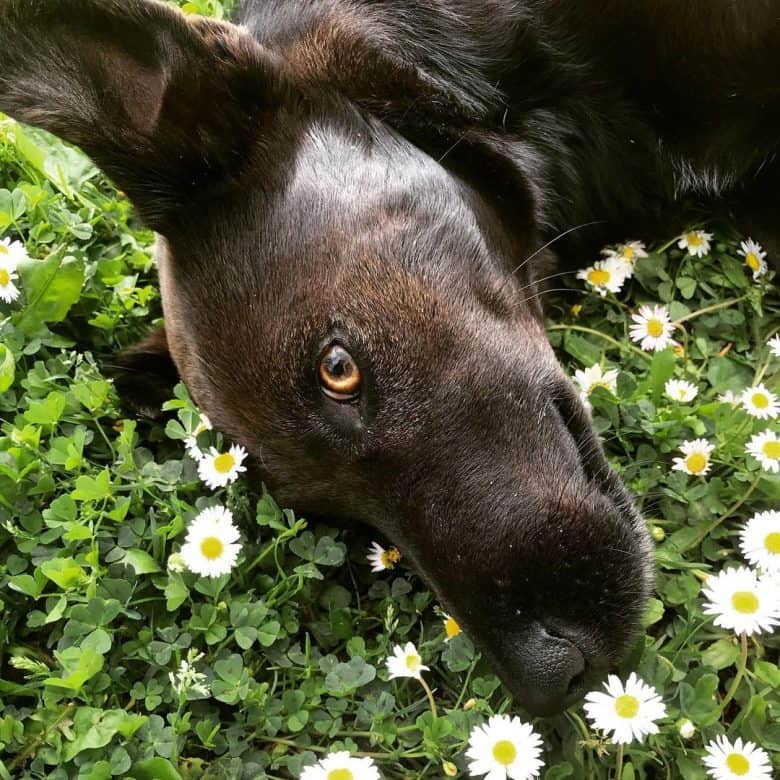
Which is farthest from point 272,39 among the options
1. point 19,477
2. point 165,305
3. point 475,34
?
point 19,477

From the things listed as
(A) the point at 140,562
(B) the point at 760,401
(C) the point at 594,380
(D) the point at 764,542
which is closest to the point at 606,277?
(C) the point at 594,380

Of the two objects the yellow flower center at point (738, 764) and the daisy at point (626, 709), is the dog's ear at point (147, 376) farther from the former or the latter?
the yellow flower center at point (738, 764)

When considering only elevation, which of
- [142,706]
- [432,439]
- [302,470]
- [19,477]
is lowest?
[142,706]

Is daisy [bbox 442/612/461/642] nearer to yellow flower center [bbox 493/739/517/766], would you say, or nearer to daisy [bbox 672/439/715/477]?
yellow flower center [bbox 493/739/517/766]

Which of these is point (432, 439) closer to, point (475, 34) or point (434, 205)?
point (434, 205)

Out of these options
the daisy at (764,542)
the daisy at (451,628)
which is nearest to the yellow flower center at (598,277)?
the daisy at (764,542)

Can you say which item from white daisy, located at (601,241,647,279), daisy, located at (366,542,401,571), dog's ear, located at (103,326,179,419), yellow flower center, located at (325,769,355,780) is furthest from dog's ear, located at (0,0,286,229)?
yellow flower center, located at (325,769,355,780)
